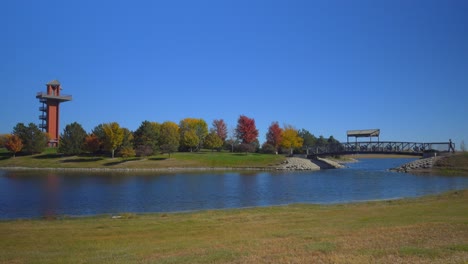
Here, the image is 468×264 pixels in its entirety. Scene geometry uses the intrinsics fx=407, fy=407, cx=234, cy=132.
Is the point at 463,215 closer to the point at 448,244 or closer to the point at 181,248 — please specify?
the point at 448,244

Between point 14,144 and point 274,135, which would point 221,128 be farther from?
point 14,144

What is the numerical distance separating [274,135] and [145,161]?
158 ft

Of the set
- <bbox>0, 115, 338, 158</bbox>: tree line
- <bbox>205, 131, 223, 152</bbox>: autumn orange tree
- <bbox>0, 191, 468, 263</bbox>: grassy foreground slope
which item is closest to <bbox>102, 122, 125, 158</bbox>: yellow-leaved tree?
<bbox>0, 115, 338, 158</bbox>: tree line

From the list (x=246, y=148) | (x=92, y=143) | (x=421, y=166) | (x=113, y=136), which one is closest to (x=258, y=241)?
(x=421, y=166)

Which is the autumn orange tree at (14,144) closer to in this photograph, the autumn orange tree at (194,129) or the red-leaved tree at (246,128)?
the autumn orange tree at (194,129)

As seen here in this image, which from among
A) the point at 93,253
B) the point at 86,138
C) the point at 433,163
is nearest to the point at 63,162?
the point at 86,138

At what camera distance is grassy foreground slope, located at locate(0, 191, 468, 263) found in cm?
1207

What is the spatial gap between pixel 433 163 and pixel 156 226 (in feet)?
263

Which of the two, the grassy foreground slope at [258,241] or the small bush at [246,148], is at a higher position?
the small bush at [246,148]

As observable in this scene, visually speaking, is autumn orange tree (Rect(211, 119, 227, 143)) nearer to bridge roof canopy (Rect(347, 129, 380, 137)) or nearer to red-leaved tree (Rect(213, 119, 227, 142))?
red-leaved tree (Rect(213, 119, 227, 142))

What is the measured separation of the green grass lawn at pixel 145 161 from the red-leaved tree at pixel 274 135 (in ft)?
69.3

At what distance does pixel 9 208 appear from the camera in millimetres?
33000

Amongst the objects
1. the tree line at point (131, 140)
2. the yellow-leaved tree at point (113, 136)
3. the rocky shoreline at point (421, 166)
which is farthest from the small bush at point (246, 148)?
the rocky shoreline at point (421, 166)

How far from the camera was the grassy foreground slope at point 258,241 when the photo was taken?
12.1 metres
